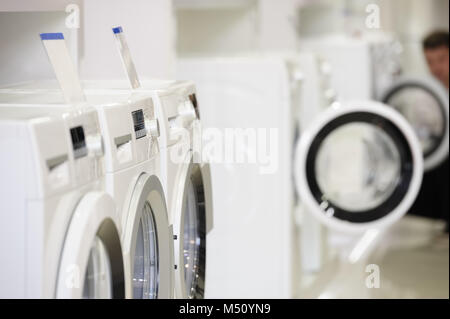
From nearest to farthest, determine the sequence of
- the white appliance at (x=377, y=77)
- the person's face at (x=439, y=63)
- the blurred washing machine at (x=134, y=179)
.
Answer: the blurred washing machine at (x=134, y=179)
the person's face at (x=439, y=63)
the white appliance at (x=377, y=77)

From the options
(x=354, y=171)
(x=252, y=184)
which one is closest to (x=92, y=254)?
(x=252, y=184)

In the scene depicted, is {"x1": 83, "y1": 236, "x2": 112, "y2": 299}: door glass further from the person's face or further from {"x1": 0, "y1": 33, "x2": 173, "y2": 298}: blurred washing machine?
the person's face

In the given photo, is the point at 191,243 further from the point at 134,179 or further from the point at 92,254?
the point at 92,254

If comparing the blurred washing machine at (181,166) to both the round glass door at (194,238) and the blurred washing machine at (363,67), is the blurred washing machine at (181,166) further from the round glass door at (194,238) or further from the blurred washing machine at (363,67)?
the blurred washing machine at (363,67)

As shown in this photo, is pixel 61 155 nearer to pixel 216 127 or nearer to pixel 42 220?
pixel 42 220

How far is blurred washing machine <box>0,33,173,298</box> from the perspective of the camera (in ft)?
5.06

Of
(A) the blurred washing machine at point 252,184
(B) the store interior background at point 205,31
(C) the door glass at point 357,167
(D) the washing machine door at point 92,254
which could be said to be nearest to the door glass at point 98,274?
(D) the washing machine door at point 92,254

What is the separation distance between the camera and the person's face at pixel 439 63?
3512mm

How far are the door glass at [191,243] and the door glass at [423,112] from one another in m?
1.84

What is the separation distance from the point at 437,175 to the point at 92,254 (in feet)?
9.05

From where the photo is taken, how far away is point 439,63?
3590 mm

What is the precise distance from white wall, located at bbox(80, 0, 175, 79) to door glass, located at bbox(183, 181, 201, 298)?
448 millimetres

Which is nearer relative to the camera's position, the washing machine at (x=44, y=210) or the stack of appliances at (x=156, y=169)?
the washing machine at (x=44, y=210)
